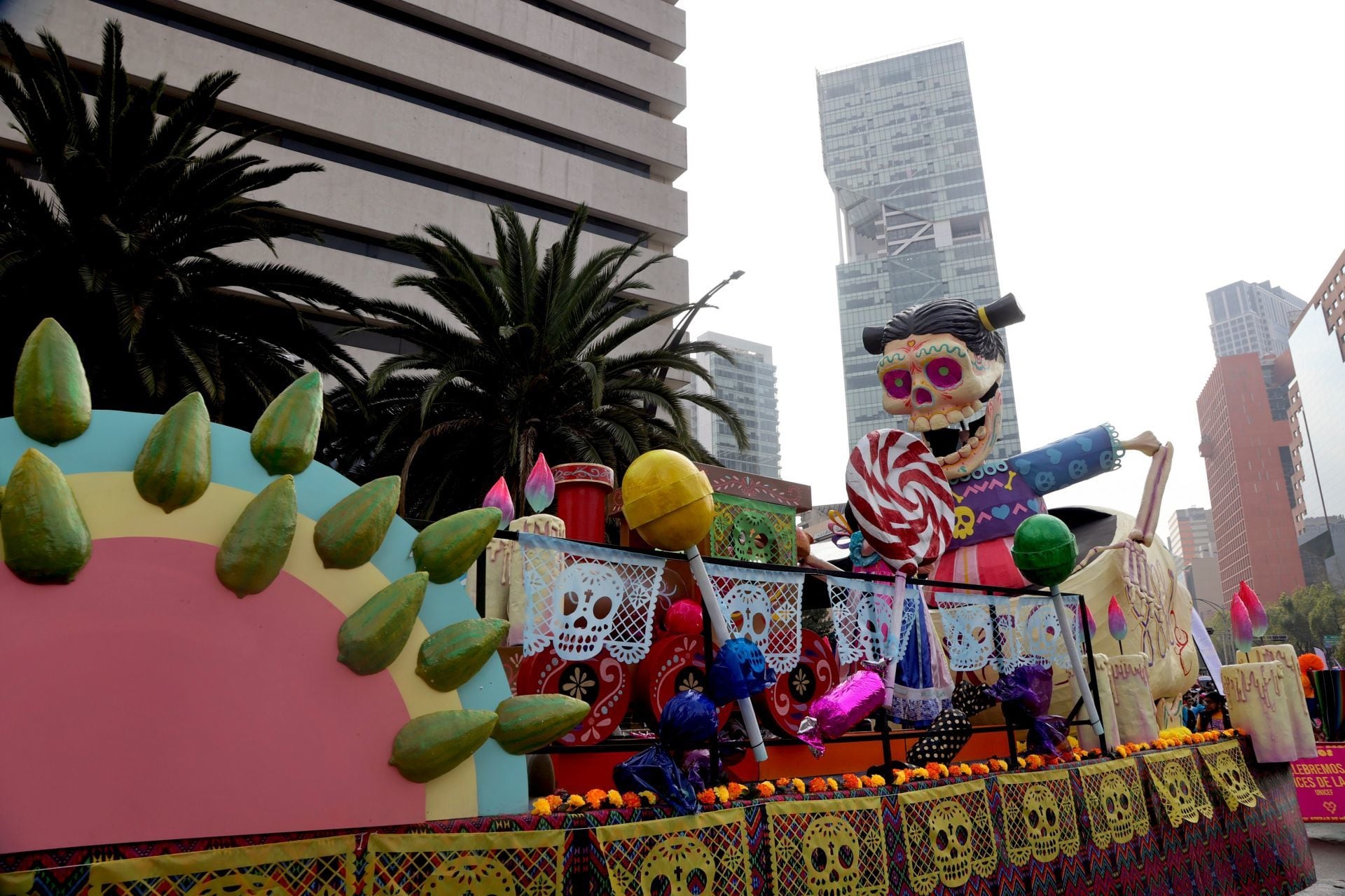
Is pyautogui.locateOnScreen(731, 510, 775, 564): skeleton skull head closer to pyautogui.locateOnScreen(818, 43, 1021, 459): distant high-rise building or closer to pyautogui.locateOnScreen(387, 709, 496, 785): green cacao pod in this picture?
pyautogui.locateOnScreen(387, 709, 496, 785): green cacao pod

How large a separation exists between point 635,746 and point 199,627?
2.55 meters

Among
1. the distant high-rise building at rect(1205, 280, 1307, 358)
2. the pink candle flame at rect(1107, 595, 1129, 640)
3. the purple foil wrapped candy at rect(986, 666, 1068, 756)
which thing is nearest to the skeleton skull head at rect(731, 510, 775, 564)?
the purple foil wrapped candy at rect(986, 666, 1068, 756)

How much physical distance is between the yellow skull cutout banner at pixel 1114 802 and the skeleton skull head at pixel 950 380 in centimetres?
313

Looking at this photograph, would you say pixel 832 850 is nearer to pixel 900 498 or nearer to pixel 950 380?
pixel 900 498

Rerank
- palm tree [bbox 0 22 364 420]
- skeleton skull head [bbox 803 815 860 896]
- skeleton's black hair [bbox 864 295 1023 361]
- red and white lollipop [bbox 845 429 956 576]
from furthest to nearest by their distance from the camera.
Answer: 1. palm tree [bbox 0 22 364 420]
2. skeleton's black hair [bbox 864 295 1023 361]
3. red and white lollipop [bbox 845 429 956 576]
4. skeleton skull head [bbox 803 815 860 896]

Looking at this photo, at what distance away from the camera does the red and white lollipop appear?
585 cm

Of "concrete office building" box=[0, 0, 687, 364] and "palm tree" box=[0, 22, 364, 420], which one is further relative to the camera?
"concrete office building" box=[0, 0, 687, 364]

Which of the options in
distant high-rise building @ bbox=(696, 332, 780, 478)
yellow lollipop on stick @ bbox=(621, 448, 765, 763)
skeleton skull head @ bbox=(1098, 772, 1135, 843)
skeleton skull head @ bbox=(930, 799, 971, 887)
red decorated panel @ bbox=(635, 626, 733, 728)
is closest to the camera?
yellow lollipop on stick @ bbox=(621, 448, 765, 763)

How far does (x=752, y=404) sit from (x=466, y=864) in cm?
9011

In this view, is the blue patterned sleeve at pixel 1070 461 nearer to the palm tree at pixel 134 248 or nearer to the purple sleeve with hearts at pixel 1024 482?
the purple sleeve with hearts at pixel 1024 482

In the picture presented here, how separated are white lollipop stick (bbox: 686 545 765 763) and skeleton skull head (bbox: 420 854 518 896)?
1466 mm

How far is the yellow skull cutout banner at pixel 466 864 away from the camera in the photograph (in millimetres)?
3049

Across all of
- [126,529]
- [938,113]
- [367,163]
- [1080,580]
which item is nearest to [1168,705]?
[1080,580]

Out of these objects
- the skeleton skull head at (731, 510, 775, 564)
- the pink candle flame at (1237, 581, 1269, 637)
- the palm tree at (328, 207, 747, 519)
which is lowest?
the pink candle flame at (1237, 581, 1269, 637)
